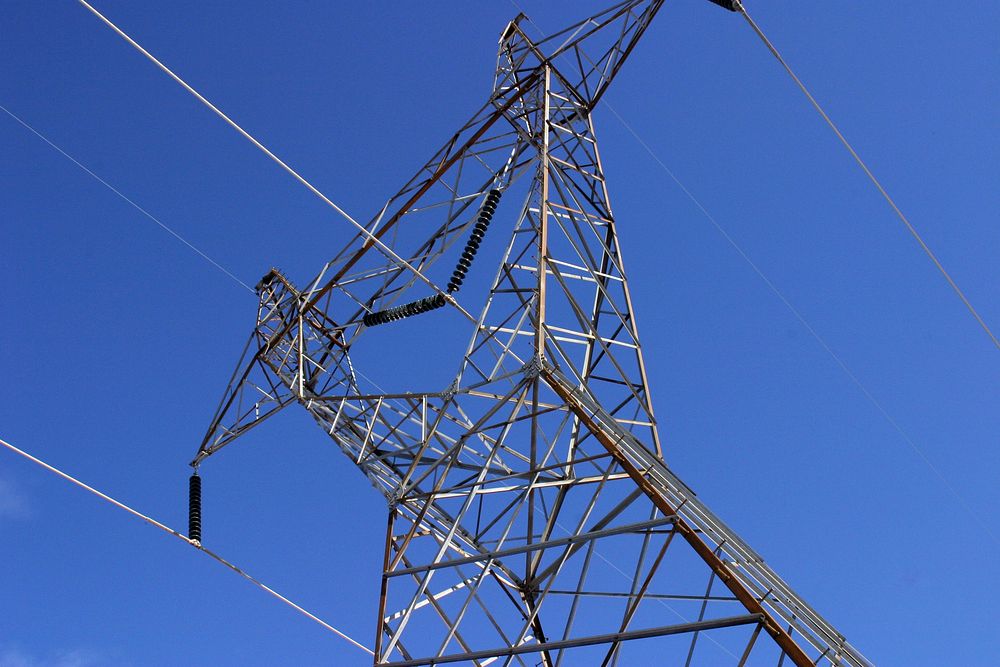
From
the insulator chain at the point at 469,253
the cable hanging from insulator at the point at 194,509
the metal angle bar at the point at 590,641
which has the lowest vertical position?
the metal angle bar at the point at 590,641

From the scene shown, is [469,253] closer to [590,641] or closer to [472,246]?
[472,246]

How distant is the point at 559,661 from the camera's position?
39.4 feet

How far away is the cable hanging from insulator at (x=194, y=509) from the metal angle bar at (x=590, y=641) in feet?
17.9

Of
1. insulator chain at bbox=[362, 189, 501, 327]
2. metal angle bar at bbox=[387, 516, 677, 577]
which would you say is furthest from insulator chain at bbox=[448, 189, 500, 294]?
metal angle bar at bbox=[387, 516, 677, 577]

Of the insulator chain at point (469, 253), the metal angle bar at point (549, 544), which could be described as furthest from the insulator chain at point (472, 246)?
the metal angle bar at point (549, 544)

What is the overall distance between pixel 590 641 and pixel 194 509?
29.3 feet

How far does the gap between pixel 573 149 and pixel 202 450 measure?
28.5ft

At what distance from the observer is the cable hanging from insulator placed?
1670cm

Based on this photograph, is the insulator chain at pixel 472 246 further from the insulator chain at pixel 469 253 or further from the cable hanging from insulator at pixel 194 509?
the cable hanging from insulator at pixel 194 509

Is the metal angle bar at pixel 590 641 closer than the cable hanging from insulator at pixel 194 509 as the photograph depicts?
Yes

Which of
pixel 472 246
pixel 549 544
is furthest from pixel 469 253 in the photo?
pixel 549 544

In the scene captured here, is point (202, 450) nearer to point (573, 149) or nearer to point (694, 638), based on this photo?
point (573, 149)

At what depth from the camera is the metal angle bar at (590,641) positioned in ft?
33.3

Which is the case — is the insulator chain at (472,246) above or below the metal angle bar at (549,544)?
above
